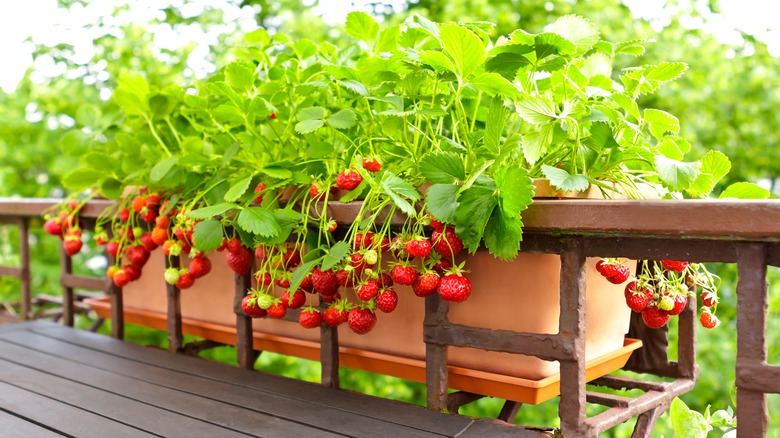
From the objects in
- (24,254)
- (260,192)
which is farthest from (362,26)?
(24,254)

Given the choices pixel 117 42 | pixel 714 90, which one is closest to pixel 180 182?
pixel 117 42

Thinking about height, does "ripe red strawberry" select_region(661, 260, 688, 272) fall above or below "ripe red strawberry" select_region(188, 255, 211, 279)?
above

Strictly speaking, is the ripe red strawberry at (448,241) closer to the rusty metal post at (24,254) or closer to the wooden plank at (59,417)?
the wooden plank at (59,417)

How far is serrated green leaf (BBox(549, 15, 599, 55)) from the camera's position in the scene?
3.17 ft

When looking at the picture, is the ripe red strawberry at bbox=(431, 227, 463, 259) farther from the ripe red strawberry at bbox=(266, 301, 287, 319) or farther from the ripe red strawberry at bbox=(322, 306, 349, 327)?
the ripe red strawberry at bbox=(266, 301, 287, 319)

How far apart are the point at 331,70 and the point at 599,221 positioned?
48 centimetres

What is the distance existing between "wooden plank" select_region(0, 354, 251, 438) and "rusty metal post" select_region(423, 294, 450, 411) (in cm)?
30

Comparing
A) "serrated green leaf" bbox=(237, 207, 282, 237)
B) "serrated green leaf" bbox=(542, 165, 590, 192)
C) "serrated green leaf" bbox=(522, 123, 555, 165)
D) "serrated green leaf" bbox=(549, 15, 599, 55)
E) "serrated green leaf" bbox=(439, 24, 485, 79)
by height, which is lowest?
"serrated green leaf" bbox=(237, 207, 282, 237)

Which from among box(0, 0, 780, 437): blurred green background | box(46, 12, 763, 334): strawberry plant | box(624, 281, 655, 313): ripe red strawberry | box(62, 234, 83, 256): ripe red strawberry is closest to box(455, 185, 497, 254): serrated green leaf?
box(46, 12, 763, 334): strawberry plant

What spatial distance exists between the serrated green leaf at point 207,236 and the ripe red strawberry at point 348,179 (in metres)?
0.23

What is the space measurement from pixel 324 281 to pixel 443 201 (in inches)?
9.6

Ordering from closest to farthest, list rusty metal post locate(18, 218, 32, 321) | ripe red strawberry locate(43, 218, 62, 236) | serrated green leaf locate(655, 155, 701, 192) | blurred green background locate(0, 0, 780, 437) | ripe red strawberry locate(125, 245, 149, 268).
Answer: serrated green leaf locate(655, 155, 701, 192), ripe red strawberry locate(125, 245, 149, 268), ripe red strawberry locate(43, 218, 62, 236), rusty metal post locate(18, 218, 32, 321), blurred green background locate(0, 0, 780, 437)

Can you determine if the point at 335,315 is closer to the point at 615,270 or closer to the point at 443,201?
the point at 443,201

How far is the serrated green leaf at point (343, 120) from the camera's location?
102 centimetres
